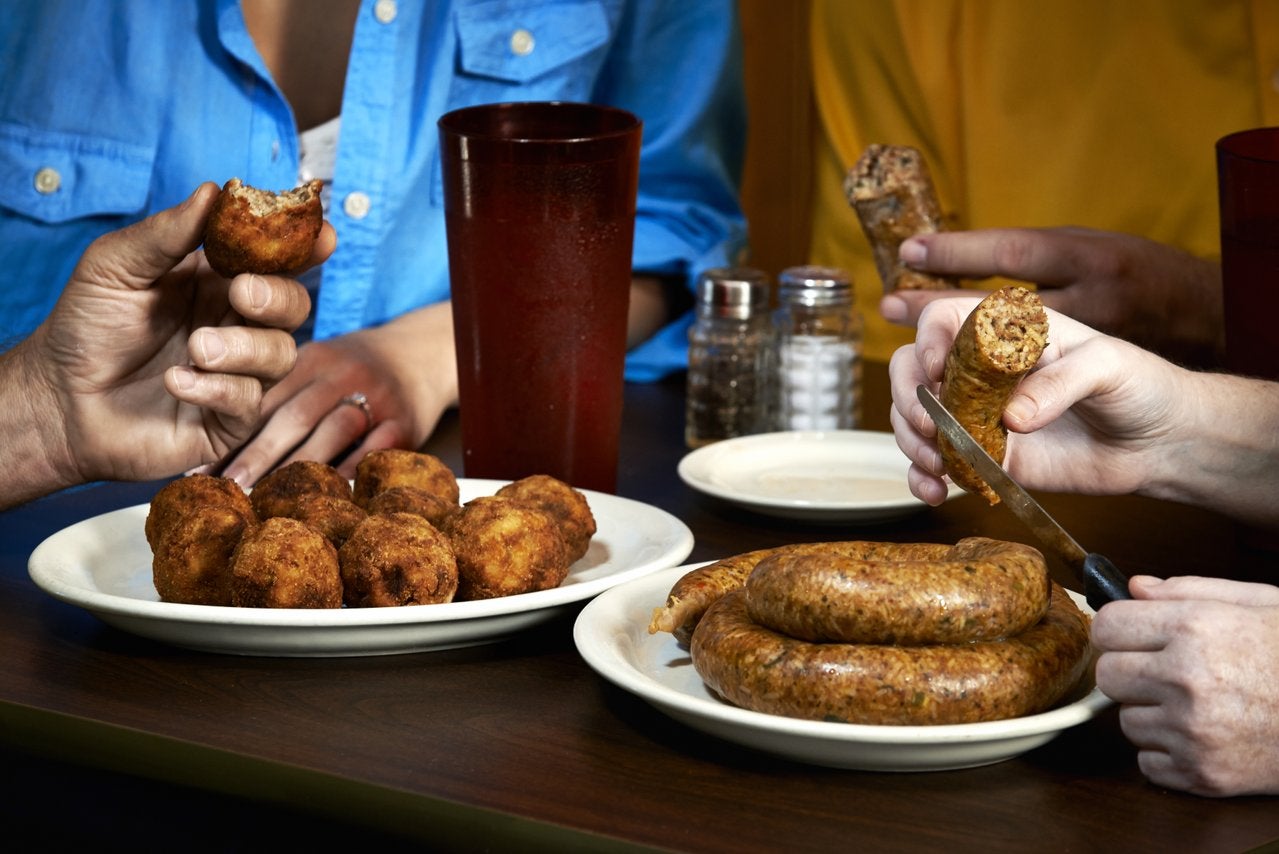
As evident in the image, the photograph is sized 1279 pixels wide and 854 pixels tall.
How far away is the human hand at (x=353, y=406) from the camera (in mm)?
1791

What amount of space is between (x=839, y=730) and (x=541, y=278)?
760 millimetres

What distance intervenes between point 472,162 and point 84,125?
1067 mm

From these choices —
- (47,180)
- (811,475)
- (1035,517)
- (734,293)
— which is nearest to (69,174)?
(47,180)

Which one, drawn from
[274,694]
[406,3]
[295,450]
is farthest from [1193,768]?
[406,3]

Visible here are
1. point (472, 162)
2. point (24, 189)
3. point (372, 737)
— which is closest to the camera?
point (372, 737)

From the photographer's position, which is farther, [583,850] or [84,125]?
[84,125]

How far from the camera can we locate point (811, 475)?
1777mm

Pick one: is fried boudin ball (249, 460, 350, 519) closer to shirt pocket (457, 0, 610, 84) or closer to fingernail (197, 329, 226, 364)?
fingernail (197, 329, 226, 364)

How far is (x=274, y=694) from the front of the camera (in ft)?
3.67

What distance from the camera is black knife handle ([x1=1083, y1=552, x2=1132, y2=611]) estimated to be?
3.60 feet

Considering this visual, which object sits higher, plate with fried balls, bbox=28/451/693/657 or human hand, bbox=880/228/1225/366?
human hand, bbox=880/228/1225/366

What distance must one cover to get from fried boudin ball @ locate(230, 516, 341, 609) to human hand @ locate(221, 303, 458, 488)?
1.82 ft

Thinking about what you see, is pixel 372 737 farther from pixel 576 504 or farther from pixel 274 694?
pixel 576 504

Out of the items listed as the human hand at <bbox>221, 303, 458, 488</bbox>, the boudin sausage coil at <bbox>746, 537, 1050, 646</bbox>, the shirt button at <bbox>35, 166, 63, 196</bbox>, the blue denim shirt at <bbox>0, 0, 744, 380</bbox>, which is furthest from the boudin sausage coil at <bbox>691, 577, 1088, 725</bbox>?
the shirt button at <bbox>35, 166, 63, 196</bbox>
